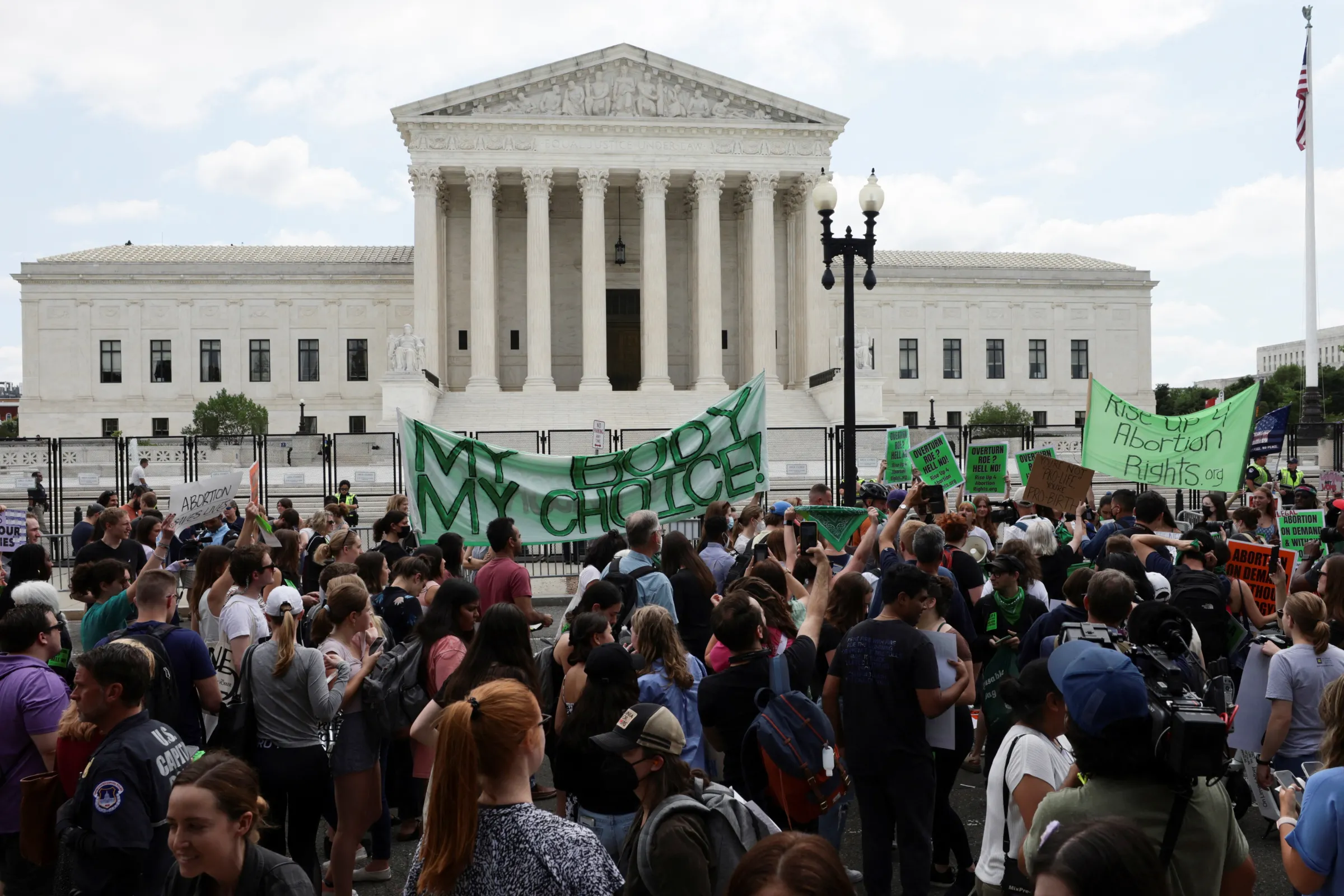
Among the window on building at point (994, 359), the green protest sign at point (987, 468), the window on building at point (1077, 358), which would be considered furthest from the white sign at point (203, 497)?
the window on building at point (1077, 358)

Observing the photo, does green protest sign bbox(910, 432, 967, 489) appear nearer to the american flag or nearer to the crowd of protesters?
the crowd of protesters

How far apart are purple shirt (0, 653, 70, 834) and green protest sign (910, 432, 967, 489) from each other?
9.64 m

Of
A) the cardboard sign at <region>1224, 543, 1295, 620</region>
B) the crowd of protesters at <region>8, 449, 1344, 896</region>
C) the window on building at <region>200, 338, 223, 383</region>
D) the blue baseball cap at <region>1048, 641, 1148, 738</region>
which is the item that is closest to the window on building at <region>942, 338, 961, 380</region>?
the window on building at <region>200, 338, 223, 383</region>

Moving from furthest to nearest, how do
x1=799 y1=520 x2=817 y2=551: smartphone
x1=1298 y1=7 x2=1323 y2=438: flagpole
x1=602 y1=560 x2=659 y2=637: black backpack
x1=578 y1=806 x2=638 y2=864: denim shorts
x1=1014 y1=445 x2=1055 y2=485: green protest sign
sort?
x1=1298 y1=7 x2=1323 y2=438: flagpole
x1=1014 y1=445 x2=1055 y2=485: green protest sign
x1=799 y1=520 x2=817 y2=551: smartphone
x1=602 y1=560 x2=659 y2=637: black backpack
x1=578 y1=806 x2=638 y2=864: denim shorts

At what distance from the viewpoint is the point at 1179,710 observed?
3342 mm

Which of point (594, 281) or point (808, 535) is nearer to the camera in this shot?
point (808, 535)

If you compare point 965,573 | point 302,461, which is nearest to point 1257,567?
point 965,573

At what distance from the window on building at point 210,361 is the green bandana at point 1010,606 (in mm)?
55766

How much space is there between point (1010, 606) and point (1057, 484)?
3.96 metres

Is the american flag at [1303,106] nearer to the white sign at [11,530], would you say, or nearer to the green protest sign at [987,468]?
the green protest sign at [987,468]

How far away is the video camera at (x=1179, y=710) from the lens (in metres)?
3.21

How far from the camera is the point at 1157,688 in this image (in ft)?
12.0

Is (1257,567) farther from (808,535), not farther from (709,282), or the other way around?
(709,282)

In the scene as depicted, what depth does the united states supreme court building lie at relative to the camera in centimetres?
4688
